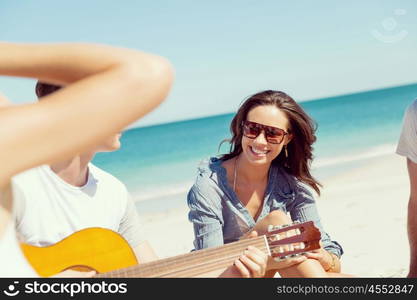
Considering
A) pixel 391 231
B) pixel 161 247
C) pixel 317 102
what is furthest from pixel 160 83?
pixel 317 102

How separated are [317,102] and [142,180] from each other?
84.3 ft

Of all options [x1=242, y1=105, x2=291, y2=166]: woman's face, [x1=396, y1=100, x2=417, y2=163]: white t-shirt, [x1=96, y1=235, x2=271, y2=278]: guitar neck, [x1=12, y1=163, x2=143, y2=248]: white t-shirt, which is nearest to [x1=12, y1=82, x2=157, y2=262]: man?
[x1=12, y1=163, x2=143, y2=248]: white t-shirt

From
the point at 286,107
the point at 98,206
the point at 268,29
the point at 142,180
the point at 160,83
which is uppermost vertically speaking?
the point at 268,29

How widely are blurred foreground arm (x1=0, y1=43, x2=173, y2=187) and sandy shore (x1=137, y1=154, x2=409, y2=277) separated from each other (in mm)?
3808

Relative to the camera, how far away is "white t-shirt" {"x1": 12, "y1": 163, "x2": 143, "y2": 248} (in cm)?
232

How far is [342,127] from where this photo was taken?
27.2 metres

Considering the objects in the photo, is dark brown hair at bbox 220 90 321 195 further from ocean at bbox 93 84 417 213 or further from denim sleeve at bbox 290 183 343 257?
ocean at bbox 93 84 417 213

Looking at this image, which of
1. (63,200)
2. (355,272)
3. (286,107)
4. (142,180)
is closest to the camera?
(63,200)

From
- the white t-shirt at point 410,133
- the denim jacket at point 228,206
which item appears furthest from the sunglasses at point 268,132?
the white t-shirt at point 410,133

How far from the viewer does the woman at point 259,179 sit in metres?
3.03

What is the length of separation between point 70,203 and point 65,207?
32 millimetres

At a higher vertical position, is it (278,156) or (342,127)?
(342,127)

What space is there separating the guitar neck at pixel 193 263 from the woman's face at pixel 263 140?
0.85m

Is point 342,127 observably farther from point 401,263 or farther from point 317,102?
point 401,263
